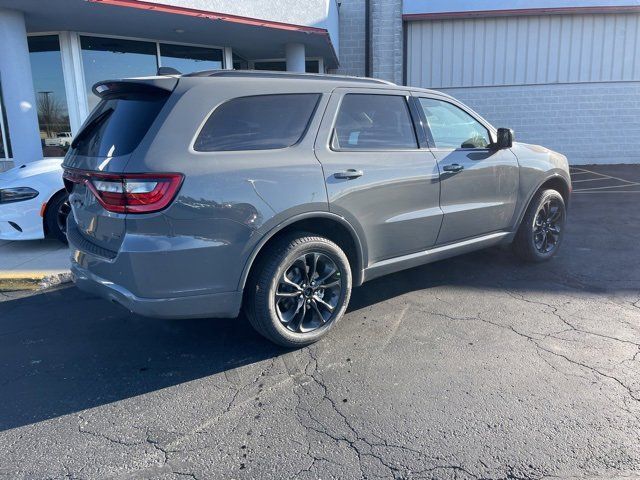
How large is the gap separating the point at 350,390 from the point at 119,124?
227 centimetres

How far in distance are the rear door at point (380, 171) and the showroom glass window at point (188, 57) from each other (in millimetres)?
7621

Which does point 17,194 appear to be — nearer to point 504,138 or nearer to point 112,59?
point 112,59

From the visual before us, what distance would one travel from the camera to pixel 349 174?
3730 millimetres

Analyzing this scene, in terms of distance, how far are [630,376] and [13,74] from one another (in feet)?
28.6

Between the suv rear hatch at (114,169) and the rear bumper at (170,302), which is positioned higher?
the suv rear hatch at (114,169)

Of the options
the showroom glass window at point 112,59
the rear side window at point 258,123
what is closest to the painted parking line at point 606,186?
the rear side window at point 258,123

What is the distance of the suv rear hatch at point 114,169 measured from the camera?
2.99 meters

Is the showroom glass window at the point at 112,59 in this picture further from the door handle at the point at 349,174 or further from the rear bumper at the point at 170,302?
the door handle at the point at 349,174

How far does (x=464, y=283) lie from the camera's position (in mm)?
5117

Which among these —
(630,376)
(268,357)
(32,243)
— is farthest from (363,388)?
(32,243)

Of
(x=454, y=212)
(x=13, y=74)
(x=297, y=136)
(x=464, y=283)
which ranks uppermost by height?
(x=13, y=74)

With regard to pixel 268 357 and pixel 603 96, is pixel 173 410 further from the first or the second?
pixel 603 96

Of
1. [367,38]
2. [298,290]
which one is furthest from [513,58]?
[298,290]

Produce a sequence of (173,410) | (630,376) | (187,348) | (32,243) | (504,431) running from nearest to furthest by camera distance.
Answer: (504,431)
(173,410)
(630,376)
(187,348)
(32,243)
